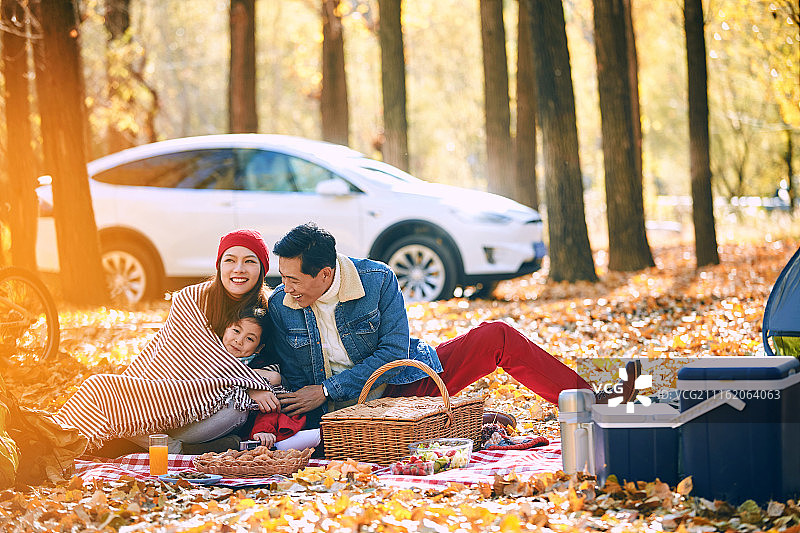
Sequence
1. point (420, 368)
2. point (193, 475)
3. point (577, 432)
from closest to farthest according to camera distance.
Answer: point (577, 432) → point (193, 475) → point (420, 368)

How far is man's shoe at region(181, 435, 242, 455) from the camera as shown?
245 inches

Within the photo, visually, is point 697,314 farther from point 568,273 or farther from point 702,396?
point 702,396

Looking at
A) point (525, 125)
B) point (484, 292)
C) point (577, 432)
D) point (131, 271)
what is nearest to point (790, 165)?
point (525, 125)

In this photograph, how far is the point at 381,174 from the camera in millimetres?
13758

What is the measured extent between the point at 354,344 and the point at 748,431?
238 cm

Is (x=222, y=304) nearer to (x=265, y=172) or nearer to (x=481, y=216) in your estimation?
(x=481, y=216)

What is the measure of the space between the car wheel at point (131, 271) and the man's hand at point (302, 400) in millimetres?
7784

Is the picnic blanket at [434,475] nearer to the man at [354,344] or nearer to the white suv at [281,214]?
the man at [354,344]

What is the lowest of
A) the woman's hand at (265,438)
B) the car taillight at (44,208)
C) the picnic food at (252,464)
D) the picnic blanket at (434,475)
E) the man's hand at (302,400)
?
the picnic blanket at (434,475)

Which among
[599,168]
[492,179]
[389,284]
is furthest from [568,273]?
[599,168]

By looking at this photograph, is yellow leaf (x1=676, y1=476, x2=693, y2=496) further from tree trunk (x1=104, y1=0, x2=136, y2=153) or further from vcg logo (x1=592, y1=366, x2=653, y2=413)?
tree trunk (x1=104, y1=0, x2=136, y2=153)

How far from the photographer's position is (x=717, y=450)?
4699 mm

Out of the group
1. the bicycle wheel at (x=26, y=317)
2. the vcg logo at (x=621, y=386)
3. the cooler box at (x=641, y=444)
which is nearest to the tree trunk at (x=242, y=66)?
the bicycle wheel at (x=26, y=317)

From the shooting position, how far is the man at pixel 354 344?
20.6 ft
